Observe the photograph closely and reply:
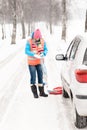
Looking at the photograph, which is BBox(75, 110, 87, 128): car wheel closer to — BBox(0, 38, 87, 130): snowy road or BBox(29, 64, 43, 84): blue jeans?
BBox(0, 38, 87, 130): snowy road

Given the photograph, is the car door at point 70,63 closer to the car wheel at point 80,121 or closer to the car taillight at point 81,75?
the car taillight at point 81,75

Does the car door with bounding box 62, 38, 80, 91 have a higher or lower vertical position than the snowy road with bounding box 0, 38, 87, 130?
higher

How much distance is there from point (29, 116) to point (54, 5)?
226 ft

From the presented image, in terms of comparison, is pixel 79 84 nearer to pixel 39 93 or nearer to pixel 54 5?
pixel 39 93

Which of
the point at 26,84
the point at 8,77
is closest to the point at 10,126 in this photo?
the point at 26,84

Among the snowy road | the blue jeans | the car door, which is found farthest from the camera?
the blue jeans

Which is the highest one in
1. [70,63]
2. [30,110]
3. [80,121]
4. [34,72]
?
[70,63]

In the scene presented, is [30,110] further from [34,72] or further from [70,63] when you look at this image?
[34,72]

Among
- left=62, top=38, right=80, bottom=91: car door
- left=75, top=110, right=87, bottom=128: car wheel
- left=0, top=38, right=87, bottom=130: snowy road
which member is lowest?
left=0, top=38, right=87, bottom=130: snowy road

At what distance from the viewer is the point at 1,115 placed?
8.45 meters

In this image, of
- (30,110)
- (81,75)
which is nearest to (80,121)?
(81,75)

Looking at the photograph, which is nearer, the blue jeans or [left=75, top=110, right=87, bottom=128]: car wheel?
[left=75, top=110, right=87, bottom=128]: car wheel

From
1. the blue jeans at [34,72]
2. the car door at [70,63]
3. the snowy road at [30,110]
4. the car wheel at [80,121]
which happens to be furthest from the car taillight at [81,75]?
the blue jeans at [34,72]

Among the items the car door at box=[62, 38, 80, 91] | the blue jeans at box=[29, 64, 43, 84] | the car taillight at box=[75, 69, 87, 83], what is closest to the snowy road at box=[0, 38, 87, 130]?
the blue jeans at box=[29, 64, 43, 84]
